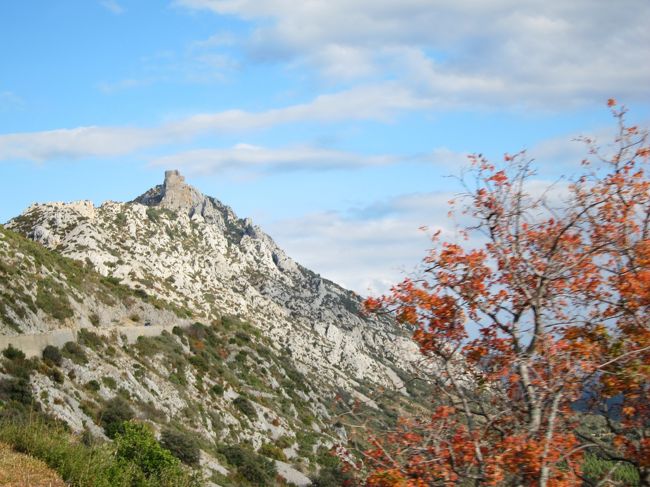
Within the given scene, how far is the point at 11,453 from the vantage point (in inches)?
527

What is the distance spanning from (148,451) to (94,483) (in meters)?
11.8

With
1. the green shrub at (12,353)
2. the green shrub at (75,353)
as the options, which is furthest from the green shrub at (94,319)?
the green shrub at (12,353)

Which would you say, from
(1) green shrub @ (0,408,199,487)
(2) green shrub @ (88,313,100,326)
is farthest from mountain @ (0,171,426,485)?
(1) green shrub @ (0,408,199,487)

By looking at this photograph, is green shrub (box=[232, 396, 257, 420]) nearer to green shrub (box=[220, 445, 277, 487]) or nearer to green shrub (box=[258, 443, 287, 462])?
green shrub (box=[258, 443, 287, 462])

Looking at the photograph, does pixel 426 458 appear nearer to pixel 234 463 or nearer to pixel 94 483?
pixel 94 483

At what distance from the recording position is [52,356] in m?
38.8

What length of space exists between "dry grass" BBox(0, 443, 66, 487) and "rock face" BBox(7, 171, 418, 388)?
206 ft

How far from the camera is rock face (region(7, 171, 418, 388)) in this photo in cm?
8356

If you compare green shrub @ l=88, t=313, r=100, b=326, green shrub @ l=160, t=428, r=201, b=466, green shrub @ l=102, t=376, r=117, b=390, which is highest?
green shrub @ l=88, t=313, r=100, b=326

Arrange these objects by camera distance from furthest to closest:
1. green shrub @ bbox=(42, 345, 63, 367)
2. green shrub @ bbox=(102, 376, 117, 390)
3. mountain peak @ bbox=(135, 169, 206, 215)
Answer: mountain peak @ bbox=(135, 169, 206, 215) < green shrub @ bbox=(102, 376, 117, 390) < green shrub @ bbox=(42, 345, 63, 367)

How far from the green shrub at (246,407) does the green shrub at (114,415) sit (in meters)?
20.6

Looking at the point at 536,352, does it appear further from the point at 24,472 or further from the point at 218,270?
the point at 218,270

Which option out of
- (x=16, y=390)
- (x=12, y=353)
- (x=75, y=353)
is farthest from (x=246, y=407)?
(x=16, y=390)

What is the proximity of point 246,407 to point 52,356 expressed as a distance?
24.9m
